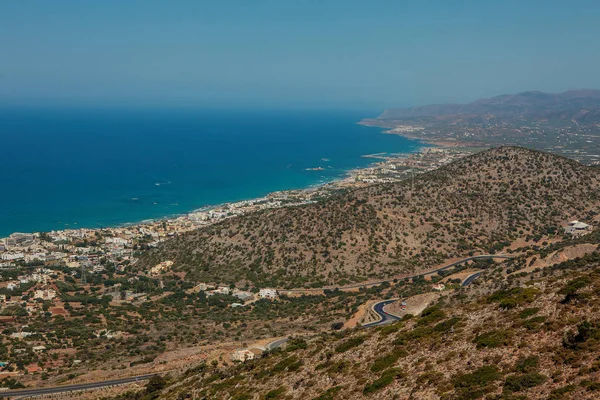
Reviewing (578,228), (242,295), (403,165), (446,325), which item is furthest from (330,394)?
(403,165)

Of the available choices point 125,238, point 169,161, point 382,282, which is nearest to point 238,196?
point 125,238

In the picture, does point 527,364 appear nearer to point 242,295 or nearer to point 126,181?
point 242,295

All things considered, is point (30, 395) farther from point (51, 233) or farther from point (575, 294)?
point (51, 233)

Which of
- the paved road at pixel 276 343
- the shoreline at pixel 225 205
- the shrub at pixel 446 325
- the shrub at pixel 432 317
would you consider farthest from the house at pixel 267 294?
the shoreline at pixel 225 205

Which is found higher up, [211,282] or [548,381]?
[548,381]

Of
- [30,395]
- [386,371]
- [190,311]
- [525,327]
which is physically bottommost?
[190,311]
